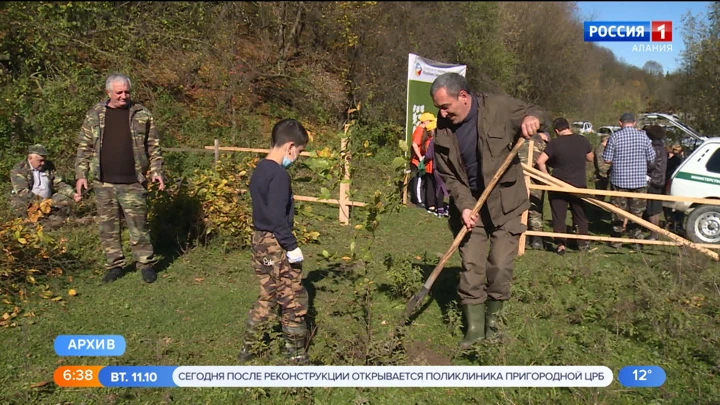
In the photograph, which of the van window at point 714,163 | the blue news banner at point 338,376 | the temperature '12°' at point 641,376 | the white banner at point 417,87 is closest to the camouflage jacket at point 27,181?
the blue news banner at point 338,376

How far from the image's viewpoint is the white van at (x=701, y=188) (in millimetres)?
8539

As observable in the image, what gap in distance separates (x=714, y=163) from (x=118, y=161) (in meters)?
8.24

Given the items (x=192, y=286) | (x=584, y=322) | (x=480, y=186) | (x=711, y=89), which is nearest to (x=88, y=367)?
(x=192, y=286)

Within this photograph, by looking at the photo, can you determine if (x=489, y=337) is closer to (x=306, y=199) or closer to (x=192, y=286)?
(x=192, y=286)

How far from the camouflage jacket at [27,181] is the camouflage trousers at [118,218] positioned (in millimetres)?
2735

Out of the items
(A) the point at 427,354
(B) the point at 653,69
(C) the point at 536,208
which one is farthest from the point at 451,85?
(B) the point at 653,69

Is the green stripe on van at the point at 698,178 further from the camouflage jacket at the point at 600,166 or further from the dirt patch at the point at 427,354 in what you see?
the dirt patch at the point at 427,354

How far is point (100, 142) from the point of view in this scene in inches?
223

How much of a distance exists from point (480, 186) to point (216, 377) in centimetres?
243

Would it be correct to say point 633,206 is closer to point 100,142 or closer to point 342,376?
point 342,376

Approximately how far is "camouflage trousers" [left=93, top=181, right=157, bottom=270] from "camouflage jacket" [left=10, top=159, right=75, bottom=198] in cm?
273

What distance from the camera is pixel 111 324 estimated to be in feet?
16.2

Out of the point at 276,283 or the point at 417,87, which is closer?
the point at 276,283

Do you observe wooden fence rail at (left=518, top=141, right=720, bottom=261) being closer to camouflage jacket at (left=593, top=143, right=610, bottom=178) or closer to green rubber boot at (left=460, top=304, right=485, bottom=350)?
camouflage jacket at (left=593, top=143, right=610, bottom=178)
